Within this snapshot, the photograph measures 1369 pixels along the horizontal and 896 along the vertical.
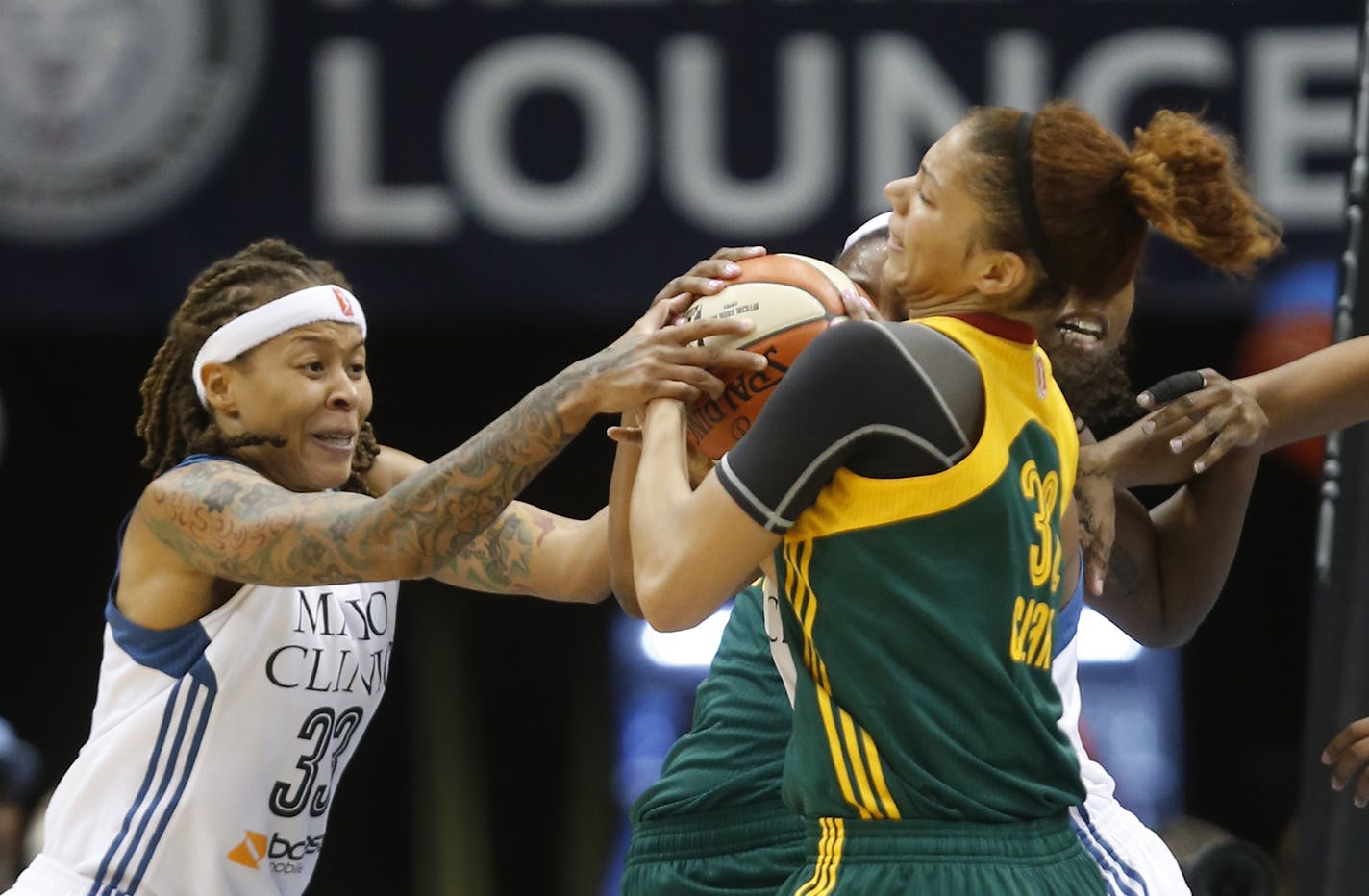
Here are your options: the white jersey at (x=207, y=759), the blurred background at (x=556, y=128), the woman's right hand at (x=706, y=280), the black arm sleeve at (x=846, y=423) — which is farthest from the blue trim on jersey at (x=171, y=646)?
the blurred background at (x=556, y=128)

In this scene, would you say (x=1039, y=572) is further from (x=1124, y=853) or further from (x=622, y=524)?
(x=622, y=524)

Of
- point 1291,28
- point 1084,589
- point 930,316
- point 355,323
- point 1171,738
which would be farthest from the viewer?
point 1171,738

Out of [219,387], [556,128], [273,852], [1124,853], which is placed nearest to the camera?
[1124,853]

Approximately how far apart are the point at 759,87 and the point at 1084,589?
2.84 meters

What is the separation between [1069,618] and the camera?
3.24 meters

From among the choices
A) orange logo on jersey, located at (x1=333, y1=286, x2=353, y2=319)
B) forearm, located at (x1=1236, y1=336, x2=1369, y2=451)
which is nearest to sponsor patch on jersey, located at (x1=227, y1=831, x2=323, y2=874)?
orange logo on jersey, located at (x1=333, y1=286, x2=353, y2=319)

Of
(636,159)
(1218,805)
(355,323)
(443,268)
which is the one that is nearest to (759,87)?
(636,159)

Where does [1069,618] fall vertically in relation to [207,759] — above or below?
above

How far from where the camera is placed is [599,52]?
592 cm

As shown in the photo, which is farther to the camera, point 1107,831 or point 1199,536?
point 1199,536

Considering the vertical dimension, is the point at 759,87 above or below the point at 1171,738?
above

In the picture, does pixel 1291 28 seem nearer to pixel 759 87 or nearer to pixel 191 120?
pixel 759 87

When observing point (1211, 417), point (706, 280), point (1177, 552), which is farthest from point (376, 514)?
point (1177, 552)

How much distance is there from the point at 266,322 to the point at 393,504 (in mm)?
545
